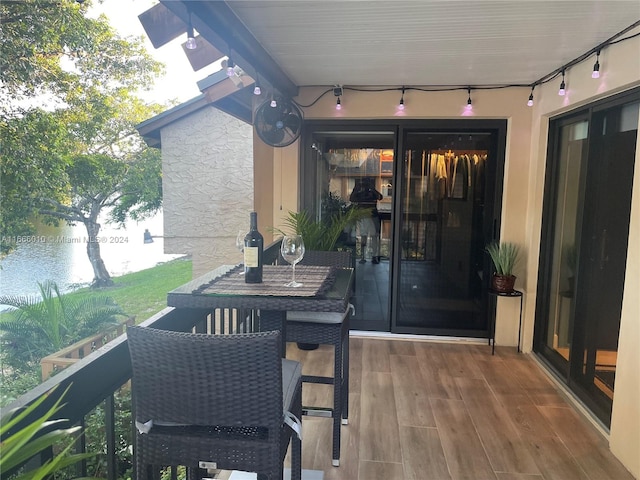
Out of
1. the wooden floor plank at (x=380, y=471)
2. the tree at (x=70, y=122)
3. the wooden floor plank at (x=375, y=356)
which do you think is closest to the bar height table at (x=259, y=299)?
the wooden floor plank at (x=380, y=471)

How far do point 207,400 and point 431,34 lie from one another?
2.30 metres

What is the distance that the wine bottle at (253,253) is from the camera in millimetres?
1773

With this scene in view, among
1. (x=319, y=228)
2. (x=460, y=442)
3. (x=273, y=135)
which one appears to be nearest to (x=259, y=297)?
(x=460, y=442)

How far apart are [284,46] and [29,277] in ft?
10.5

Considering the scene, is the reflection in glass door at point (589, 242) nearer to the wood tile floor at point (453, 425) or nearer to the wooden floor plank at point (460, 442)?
the wood tile floor at point (453, 425)

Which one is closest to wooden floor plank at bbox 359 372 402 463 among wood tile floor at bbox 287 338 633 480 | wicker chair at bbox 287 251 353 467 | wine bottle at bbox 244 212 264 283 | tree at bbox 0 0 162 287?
wood tile floor at bbox 287 338 633 480

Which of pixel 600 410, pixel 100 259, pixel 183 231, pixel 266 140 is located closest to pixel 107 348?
pixel 266 140

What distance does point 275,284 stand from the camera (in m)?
1.82

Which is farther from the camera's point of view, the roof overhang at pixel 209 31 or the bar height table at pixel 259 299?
the roof overhang at pixel 209 31

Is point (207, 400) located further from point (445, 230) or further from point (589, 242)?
point (445, 230)

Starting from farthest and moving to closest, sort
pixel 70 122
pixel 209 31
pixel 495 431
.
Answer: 1. pixel 70 122
2. pixel 495 431
3. pixel 209 31

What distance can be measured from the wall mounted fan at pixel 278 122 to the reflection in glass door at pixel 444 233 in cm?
119

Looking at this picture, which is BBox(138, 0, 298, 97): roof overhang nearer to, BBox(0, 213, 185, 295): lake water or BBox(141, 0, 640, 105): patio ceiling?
BBox(141, 0, 640, 105): patio ceiling

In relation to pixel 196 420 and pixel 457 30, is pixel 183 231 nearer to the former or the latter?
pixel 457 30
